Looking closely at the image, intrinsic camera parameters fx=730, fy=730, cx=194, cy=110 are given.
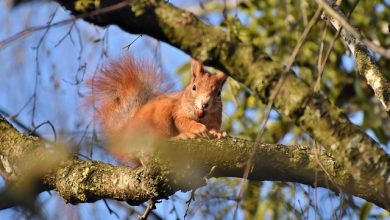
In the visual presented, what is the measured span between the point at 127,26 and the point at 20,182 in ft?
2.52

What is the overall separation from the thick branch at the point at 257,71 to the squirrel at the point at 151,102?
48.8 inches

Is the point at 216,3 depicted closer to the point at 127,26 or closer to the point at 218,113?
the point at 218,113

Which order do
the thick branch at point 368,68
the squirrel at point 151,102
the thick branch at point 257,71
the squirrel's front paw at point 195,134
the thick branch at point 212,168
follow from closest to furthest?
the thick branch at point 257,71 → the thick branch at point 212,168 → the thick branch at point 368,68 → the squirrel's front paw at point 195,134 → the squirrel at point 151,102

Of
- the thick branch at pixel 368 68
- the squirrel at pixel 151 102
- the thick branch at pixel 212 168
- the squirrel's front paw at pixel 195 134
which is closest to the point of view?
the thick branch at pixel 212 168

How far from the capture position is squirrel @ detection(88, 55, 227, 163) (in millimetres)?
2774

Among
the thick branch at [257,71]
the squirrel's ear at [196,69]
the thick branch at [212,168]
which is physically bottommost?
the squirrel's ear at [196,69]

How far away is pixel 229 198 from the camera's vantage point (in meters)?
2.20

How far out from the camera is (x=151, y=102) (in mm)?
2863

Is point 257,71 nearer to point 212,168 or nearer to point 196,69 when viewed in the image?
point 212,168

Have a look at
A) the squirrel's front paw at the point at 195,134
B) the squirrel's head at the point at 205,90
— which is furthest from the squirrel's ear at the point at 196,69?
the squirrel's front paw at the point at 195,134

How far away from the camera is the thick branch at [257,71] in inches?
56.2

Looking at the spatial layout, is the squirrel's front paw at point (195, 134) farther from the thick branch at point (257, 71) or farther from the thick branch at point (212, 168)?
the thick branch at point (257, 71)

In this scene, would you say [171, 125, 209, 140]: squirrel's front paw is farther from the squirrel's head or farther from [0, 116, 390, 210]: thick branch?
[0, 116, 390, 210]: thick branch

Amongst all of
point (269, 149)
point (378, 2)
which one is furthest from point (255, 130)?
point (269, 149)
